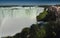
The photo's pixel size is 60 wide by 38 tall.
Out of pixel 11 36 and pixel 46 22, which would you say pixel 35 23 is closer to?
pixel 46 22

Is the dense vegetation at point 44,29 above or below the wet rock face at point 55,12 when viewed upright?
below

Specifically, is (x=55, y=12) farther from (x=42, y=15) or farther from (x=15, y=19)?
(x=15, y=19)

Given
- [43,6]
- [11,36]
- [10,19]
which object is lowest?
[11,36]

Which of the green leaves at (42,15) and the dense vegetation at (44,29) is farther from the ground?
the green leaves at (42,15)

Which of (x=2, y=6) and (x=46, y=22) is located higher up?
(x=2, y=6)

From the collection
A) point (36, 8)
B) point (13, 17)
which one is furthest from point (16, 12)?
point (36, 8)

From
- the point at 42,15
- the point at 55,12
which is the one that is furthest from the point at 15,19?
the point at 55,12
